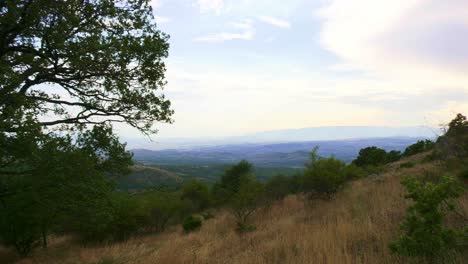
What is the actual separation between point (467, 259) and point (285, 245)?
10.3 feet

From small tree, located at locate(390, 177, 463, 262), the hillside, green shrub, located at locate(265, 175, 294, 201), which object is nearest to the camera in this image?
small tree, located at locate(390, 177, 463, 262)

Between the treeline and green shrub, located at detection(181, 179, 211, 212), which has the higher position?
the treeline

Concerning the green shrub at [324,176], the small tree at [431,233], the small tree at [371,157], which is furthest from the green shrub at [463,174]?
the small tree at [371,157]

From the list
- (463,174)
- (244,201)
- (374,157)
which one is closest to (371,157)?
(374,157)

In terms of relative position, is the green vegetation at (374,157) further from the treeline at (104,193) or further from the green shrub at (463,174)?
the green shrub at (463,174)

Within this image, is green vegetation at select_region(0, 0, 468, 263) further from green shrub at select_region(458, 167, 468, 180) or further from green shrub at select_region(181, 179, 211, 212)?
green shrub at select_region(181, 179, 211, 212)

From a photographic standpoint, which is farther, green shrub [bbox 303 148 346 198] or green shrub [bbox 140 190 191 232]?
green shrub [bbox 140 190 191 232]

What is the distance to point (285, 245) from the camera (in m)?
6.20

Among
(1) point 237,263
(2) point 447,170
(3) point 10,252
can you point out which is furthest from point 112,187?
(3) point 10,252

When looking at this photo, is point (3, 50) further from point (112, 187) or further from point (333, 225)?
point (333, 225)

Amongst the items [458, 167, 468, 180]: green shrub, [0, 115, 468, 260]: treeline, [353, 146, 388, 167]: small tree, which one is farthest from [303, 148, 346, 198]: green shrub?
[353, 146, 388, 167]: small tree

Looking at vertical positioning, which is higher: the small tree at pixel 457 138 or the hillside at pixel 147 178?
the small tree at pixel 457 138

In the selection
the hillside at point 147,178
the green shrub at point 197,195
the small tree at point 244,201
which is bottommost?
the hillside at point 147,178

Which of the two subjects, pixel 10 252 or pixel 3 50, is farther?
pixel 10 252
